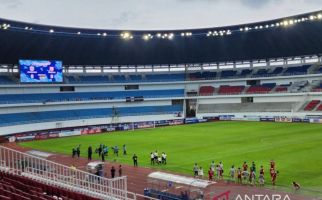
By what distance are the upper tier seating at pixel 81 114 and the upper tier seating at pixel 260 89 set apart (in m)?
16.0

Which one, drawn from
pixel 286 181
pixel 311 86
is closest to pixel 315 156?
pixel 286 181

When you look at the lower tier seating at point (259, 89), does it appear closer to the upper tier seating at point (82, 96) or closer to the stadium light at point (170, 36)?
the upper tier seating at point (82, 96)

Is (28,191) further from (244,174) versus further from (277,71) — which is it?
(277,71)

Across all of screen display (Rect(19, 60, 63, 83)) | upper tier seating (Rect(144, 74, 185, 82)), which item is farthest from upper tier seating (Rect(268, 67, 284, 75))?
screen display (Rect(19, 60, 63, 83))

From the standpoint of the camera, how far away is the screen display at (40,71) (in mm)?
65500

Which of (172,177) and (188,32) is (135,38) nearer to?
(188,32)

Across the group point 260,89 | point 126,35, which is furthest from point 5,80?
point 260,89

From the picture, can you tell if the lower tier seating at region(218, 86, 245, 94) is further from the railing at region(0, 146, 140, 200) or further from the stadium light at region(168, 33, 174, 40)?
the railing at region(0, 146, 140, 200)

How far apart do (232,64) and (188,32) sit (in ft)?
48.2

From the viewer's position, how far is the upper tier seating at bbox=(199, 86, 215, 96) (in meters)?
85.3

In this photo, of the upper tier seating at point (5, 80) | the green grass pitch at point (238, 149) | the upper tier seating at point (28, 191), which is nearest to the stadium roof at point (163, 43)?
the upper tier seating at point (5, 80)

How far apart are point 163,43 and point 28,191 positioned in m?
71.0

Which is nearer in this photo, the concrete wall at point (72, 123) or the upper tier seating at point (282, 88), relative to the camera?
the concrete wall at point (72, 123)

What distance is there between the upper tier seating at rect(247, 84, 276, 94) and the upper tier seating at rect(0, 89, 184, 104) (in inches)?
621
